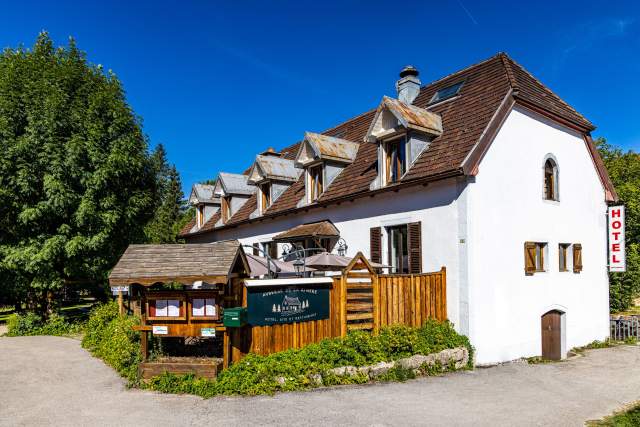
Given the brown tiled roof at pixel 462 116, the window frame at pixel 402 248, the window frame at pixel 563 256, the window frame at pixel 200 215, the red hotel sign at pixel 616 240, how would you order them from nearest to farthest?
the brown tiled roof at pixel 462 116
the window frame at pixel 402 248
the window frame at pixel 563 256
the red hotel sign at pixel 616 240
the window frame at pixel 200 215

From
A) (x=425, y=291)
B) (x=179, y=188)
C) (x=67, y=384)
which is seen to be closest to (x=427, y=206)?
(x=425, y=291)

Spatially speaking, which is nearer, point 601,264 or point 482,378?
point 482,378

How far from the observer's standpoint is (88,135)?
717 inches

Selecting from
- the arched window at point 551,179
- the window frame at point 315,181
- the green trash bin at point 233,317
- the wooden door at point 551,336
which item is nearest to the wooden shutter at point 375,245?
the window frame at point 315,181

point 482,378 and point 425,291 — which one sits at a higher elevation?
point 425,291

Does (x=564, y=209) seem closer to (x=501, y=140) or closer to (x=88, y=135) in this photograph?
(x=501, y=140)

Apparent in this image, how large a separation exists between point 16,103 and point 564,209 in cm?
1968

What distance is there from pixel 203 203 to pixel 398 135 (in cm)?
1797

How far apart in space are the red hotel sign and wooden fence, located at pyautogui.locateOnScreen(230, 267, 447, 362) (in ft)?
25.9

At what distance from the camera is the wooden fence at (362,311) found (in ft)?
32.6

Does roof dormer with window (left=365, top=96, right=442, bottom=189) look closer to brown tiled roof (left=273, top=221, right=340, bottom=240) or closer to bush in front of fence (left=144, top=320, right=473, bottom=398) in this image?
brown tiled roof (left=273, top=221, right=340, bottom=240)

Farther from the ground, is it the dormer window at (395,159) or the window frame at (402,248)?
the dormer window at (395,159)

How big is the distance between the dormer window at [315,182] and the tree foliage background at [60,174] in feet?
23.5

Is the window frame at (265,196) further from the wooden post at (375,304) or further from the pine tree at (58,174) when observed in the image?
the wooden post at (375,304)
